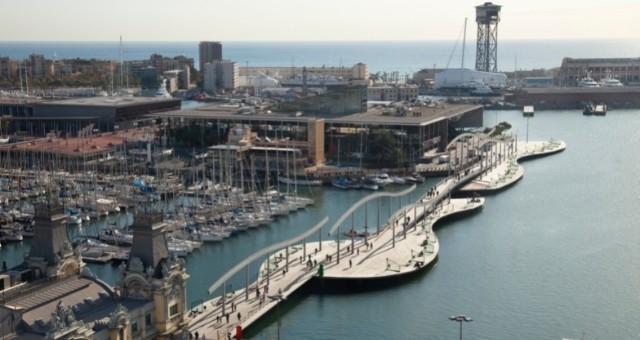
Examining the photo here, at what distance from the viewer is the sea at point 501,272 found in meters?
25.7

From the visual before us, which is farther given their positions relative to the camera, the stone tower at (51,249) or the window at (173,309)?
the window at (173,309)

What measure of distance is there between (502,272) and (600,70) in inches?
3680

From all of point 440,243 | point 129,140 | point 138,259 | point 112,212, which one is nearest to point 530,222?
point 440,243

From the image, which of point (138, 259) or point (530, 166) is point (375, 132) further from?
point (138, 259)

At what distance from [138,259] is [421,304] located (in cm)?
1158

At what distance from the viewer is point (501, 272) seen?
3141cm

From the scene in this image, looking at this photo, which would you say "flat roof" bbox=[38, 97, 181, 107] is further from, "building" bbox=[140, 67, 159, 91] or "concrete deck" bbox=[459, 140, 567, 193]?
"concrete deck" bbox=[459, 140, 567, 193]

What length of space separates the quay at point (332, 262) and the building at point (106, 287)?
162 inches

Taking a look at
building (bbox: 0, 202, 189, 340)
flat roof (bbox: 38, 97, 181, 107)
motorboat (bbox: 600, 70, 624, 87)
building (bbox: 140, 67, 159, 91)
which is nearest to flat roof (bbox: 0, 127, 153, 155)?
flat roof (bbox: 38, 97, 181, 107)

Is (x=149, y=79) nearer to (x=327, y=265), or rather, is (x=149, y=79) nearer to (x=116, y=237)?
(x=116, y=237)

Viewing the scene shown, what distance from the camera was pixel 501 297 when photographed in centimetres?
2833

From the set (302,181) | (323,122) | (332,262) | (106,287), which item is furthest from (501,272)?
(323,122)

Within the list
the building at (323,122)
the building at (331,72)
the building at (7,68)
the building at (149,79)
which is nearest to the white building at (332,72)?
the building at (331,72)

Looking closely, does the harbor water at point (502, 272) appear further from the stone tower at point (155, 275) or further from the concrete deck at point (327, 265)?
the stone tower at point (155, 275)
